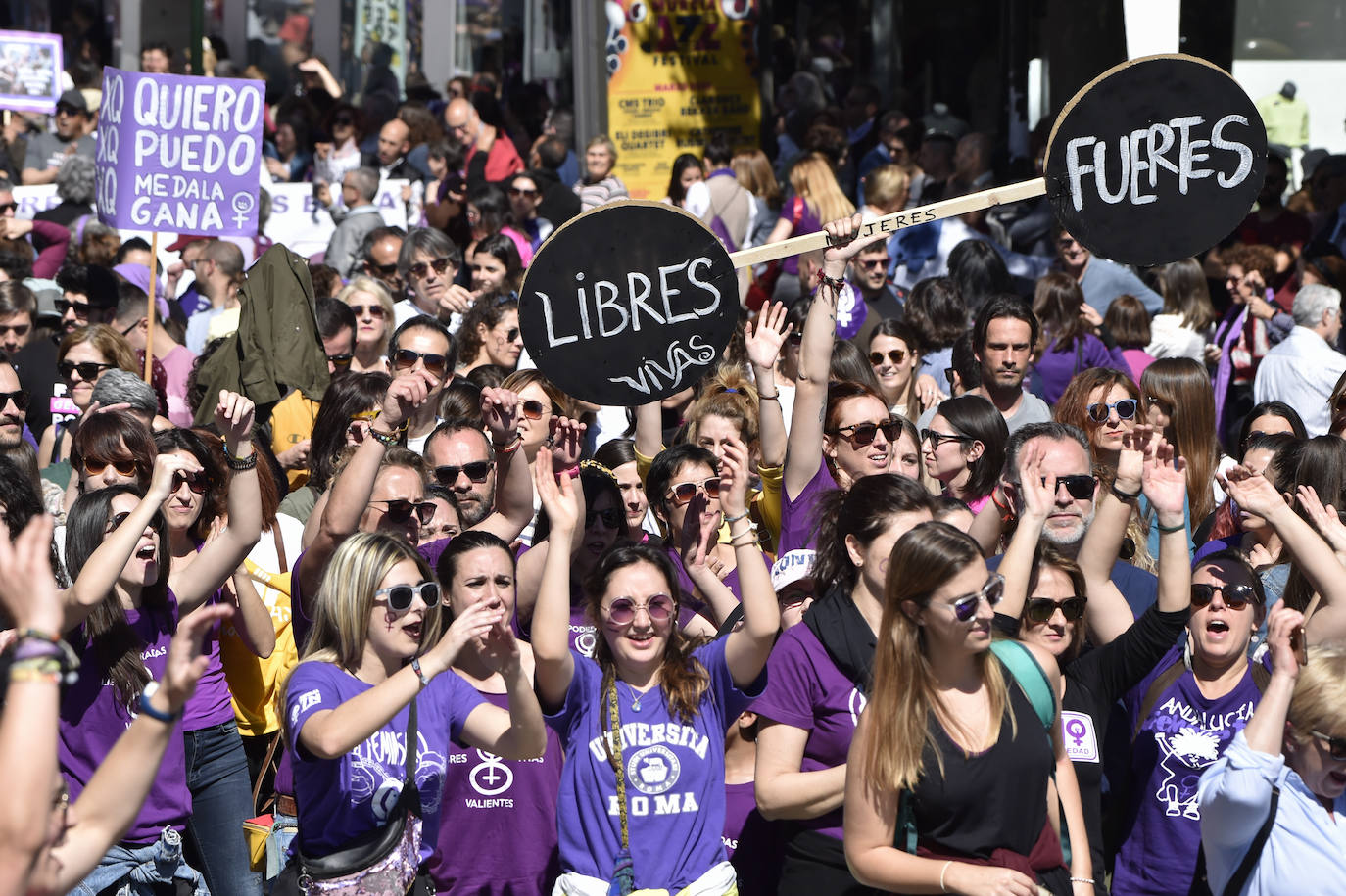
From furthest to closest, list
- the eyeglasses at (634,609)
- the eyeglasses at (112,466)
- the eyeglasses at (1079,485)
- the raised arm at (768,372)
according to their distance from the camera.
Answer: the eyeglasses at (112,466) → the raised arm at (768,372) → the eyeglasses at (1079,485) → the eyeglasses at (634,609)

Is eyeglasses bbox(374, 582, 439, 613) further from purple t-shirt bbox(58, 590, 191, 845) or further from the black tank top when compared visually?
the black tank top

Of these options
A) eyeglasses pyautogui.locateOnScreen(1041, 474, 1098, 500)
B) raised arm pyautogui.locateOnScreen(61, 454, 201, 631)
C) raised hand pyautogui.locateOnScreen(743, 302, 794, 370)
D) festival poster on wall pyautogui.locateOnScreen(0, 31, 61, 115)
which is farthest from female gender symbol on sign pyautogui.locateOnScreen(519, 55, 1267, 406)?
festival poster on wall pyautogui.locateOnScreen(0, 31, 61, 115)

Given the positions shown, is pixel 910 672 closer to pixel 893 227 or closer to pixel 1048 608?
pixel 1048 608

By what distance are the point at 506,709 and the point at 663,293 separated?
1374mm

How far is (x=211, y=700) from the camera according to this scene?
520cm

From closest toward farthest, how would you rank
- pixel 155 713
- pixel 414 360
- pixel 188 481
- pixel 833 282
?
→ pixel 155 713 → pixel 188 481 → pixel 833 282 → pixel 414 360

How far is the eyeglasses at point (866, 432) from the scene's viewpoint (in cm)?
577

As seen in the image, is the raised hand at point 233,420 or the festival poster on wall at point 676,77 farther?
the festival poster on wall at point 676,77

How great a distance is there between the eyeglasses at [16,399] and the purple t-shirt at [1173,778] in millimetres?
4558

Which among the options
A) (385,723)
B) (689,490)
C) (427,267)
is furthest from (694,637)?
(427,267)

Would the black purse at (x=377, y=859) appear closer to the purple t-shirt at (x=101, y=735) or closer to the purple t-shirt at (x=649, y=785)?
the purple t-shirt at (x=649, y=785)

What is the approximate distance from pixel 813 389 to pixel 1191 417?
1785mm

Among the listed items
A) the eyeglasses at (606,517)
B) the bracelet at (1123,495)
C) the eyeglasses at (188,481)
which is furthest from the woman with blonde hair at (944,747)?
the eyeglasses at (188,481)

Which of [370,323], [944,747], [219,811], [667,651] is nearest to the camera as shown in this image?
[944,747]
